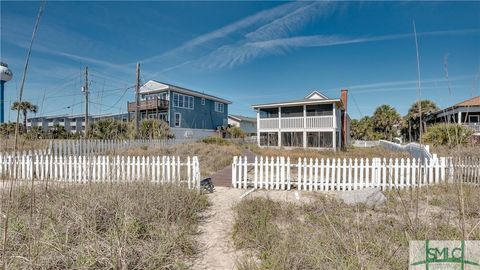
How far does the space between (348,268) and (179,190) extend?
157 inches

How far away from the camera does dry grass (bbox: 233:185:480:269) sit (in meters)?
2.79

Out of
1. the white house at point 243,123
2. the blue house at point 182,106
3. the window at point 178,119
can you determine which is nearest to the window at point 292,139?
the blue house at point 182,106

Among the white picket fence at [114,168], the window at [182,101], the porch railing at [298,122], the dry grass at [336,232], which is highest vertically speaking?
the window at [182,101]

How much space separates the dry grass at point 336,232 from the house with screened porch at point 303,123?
53.3 feet

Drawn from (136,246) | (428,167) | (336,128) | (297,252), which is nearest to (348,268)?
(297,252)

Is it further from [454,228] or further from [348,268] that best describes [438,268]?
[454,228]

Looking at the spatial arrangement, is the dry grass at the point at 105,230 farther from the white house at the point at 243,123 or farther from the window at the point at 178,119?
the white house at the point at 243,123

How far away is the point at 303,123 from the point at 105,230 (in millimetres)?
21051

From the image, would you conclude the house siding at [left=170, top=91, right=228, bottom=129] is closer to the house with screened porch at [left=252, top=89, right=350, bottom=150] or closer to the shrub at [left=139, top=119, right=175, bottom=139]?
the house with screened porch at [left=252, top=89, right=350, bottom=150]

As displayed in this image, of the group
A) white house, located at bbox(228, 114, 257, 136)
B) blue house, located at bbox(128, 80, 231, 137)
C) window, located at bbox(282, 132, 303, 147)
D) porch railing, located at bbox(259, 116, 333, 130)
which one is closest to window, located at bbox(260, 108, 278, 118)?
porch railing, located at bbox(259, 116, 333, 130)

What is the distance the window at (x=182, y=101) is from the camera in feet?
105

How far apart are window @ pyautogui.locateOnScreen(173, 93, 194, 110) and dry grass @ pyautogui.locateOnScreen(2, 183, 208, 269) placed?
27.8 meters

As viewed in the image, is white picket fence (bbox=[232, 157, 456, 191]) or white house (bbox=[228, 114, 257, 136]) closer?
white picket fence (bbox=[232, 157, 456, 191])

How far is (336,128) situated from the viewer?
70.9 ft
